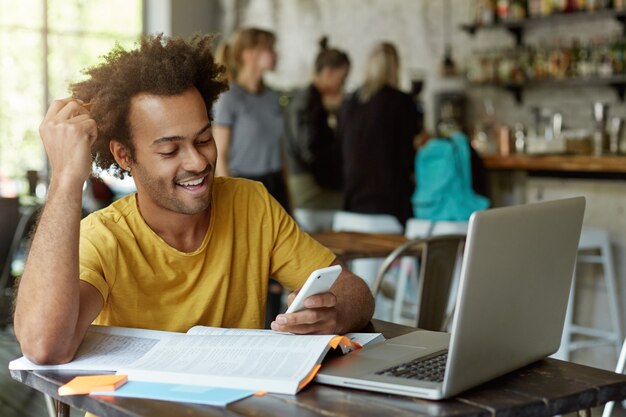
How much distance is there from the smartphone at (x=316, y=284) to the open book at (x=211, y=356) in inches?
2.4

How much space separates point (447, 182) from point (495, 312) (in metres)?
3.12

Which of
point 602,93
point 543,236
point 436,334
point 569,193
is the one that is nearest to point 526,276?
point 543,236

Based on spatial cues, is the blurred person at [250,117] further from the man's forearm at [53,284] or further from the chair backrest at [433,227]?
the man's forearm at [53,284]

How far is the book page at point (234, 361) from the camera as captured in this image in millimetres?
1369

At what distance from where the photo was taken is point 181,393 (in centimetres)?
135

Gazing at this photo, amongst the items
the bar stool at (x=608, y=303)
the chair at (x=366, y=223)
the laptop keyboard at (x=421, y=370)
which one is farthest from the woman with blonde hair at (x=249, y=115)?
the laptop keyboard at (x=421, y=370)

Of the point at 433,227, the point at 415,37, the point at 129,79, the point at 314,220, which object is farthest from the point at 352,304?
the point at 415,37

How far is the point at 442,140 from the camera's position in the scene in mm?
4492

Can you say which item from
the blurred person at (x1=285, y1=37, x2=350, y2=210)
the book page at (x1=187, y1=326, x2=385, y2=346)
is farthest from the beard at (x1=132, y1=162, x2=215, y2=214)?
the blurred person at (x1=285, y1=37, x2=350, y2=210)

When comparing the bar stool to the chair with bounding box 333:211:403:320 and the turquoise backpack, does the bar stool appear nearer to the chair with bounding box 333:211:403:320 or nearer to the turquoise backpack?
the turquoise backpack

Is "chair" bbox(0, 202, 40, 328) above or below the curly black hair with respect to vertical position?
below

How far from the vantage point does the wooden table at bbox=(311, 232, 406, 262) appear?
125 inches

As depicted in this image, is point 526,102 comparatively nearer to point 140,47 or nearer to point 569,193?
point 569,193

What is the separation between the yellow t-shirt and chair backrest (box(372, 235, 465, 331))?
86 cm
